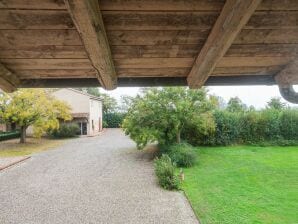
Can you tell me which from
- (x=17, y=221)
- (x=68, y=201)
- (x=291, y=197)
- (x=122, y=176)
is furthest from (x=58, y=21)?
(x=122, y=176)

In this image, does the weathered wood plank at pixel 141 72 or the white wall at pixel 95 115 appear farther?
the white wall at pixel 95 115

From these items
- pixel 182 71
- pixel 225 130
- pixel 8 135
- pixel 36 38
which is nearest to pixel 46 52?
pixel 36 38

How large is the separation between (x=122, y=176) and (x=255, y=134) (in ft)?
41.2

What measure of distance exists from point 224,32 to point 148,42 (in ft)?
1.67

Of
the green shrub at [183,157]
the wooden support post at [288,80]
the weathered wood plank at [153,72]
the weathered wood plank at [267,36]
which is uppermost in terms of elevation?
the weathered wood plank at [267,36]

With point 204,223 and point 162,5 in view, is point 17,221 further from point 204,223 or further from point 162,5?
point 162,5

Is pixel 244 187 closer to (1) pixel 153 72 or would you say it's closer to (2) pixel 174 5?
(1) pixel 153 72

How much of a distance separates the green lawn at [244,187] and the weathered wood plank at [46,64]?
6.41m

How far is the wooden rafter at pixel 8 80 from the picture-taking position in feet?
7.13

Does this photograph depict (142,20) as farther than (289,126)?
No

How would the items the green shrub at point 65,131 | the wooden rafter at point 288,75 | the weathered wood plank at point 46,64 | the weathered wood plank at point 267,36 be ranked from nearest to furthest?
the weathered wood plank at point 267,36 < the weathered wood plank at point 46,64 < the wooden rafter at point 288,75 < the green shrub at point 65,131

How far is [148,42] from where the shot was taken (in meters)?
1.85

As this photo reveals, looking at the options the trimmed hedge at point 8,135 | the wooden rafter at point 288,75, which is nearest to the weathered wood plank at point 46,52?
the wooden rafter at point 288,75

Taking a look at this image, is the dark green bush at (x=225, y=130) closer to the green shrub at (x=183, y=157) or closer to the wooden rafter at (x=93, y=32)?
the green shrub at (x=183, y=157)
